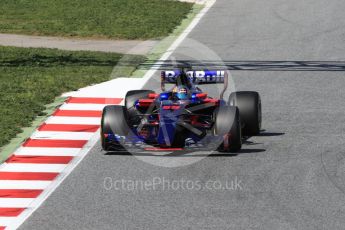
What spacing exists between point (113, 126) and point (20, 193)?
2.29 metres

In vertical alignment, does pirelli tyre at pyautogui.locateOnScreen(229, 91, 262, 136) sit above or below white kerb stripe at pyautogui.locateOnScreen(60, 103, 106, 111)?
above

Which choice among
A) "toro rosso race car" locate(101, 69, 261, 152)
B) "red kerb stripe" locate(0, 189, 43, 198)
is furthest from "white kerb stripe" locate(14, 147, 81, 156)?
"red kerb stripe" locate(0, 189, 43, 198)

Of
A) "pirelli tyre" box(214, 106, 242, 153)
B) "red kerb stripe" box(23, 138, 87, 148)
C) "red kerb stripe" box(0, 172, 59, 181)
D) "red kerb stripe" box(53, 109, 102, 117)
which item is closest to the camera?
"red kerb stripe" box(0, 172, 59, 181)

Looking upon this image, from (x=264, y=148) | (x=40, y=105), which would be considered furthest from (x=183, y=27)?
(x=264, y=148)

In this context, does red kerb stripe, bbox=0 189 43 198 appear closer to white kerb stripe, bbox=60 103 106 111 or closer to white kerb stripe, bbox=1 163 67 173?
white kerb stripe, bbox=1 163 67 173

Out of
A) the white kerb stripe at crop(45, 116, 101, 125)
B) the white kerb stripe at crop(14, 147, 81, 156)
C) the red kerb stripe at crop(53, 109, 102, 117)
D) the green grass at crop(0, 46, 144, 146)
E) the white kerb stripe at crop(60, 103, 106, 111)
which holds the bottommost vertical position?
the white kerb stripe at crop(14, 147, 81, 156)

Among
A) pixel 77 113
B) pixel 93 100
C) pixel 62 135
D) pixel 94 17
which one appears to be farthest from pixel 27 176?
pixel 94 17

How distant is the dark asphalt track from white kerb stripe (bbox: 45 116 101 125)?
2211 millimetres

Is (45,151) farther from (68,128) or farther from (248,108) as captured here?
(248,108)

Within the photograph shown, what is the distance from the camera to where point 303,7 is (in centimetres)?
3947

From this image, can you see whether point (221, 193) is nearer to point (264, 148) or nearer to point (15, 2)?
point (264, 148)

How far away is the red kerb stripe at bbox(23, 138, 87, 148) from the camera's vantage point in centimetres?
2005

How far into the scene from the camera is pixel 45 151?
19.7 metres

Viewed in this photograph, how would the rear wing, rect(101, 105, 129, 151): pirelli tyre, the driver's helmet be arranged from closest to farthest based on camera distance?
rect(101, 105, 129, 151): pirelli tyre → the driver's helmet → the rear wing
